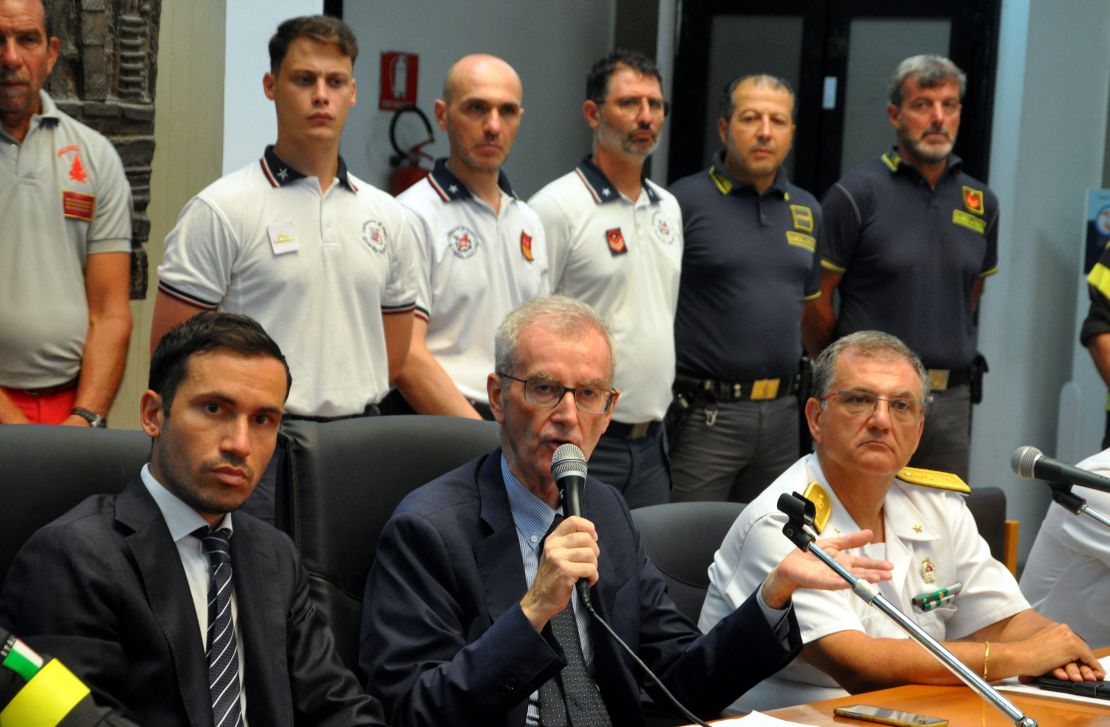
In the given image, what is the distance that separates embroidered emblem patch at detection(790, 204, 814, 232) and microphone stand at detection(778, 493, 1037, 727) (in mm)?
2393

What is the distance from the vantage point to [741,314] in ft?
13.6

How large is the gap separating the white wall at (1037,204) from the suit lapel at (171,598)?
14.8ft

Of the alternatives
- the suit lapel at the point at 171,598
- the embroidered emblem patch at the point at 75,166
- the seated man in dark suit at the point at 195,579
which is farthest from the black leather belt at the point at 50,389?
the suit lapel at the point at 171,598

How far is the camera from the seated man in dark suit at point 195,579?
1.89 meters

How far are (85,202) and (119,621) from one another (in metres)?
1.51

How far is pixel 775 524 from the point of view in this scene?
2.50m

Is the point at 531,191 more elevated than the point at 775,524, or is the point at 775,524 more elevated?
the point at 531,191

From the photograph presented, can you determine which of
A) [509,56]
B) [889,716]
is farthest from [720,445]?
[509,56]

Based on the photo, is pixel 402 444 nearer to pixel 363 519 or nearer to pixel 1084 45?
pixel 363 519

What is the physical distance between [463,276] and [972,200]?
1.89 meters

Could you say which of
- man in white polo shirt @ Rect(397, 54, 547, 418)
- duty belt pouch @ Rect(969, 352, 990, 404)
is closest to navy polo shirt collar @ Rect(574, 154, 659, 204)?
man in white polo shirt @ Rect(397, 54, 547, 418)

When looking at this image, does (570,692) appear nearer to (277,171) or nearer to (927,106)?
(277,171)

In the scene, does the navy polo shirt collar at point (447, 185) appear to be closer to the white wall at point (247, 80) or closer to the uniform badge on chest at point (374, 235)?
the uniform badge on chest at point (374, 235)

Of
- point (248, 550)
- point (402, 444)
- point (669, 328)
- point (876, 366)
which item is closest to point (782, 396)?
point (669, 328)
